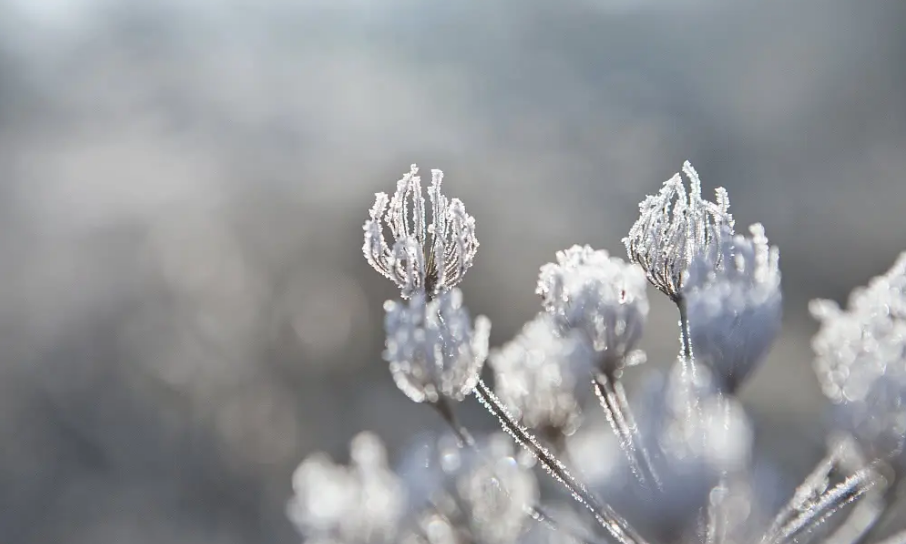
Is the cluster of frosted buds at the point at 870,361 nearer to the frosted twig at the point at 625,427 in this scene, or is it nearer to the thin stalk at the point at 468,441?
the frosted twig at the point at 625,427

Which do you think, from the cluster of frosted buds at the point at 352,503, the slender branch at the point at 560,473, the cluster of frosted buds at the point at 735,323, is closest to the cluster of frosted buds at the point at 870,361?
the cluster of frosted buds at the point at 735,323

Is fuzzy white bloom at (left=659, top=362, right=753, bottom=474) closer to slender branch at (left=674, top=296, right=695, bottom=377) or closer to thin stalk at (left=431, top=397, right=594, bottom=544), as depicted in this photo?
slender branch at (left=674, top=296, right=695, bottom=377)

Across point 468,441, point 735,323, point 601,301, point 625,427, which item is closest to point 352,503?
point 468,441

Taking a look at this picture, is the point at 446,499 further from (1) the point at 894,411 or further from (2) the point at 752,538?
(1) the point at 894,411

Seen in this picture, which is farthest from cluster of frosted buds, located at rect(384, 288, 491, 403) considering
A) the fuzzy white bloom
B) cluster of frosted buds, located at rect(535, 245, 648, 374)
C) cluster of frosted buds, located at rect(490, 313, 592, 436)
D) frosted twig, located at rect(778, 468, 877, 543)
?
frosted twig, located at rect(778, 468, 877, 543)

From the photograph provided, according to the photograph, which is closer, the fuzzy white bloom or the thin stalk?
the fuzzy white bloom

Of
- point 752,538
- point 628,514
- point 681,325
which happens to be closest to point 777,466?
point 752,538
